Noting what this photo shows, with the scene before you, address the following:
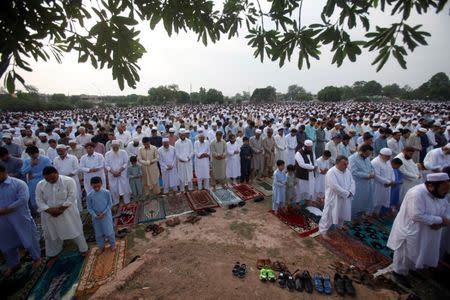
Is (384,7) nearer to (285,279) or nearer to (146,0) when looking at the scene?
(146,0)

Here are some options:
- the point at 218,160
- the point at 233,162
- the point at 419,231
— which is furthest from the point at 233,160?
the point at 419,231

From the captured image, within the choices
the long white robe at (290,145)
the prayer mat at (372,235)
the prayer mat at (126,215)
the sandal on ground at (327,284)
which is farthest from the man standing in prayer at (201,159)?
the sandal on ground at (327,284)

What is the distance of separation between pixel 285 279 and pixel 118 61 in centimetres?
367

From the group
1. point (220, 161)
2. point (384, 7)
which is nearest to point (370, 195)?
point (220, 161)

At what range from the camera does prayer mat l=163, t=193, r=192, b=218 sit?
630 cm

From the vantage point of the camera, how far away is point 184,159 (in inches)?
289

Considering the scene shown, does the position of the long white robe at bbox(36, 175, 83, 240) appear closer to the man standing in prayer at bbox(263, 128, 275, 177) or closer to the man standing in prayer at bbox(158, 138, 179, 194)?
the man standing in prayer at bbox(158, 138, 179, 194)

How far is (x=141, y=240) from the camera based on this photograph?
5.09 metres

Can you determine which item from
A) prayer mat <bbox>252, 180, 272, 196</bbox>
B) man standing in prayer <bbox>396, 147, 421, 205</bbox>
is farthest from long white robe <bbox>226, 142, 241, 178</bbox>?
man standing in prayer <bbox>396, 147, 421, 205</bbox>

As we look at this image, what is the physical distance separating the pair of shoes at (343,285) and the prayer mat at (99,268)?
347 centimetres

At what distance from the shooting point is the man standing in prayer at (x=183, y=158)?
740 cm

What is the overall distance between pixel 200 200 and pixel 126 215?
2.00 metres

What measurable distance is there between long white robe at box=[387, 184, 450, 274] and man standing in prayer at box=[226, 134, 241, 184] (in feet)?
16.6

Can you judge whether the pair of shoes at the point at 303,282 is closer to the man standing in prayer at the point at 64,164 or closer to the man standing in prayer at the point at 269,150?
the man standing in prayer at the point at 269,150
